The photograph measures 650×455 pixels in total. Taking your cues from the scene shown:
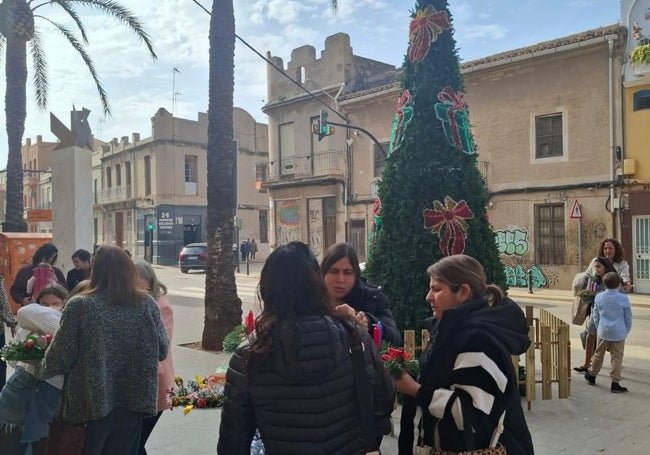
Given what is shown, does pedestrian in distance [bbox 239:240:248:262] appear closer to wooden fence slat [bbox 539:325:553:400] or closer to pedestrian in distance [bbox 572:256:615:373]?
pedestrian in distance [bbox 572:256:615:373]

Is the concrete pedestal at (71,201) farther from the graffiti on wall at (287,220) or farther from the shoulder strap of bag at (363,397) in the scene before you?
the graffiti on wall at (287,220)

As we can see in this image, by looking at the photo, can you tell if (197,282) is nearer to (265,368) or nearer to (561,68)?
(561,68)

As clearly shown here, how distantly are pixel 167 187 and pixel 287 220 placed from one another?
44.4ft

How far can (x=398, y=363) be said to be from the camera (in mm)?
2820

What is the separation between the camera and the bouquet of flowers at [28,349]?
11.3 ft

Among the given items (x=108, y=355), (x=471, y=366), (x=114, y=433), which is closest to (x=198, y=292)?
(x=114, y=433)

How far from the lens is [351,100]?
2609 cm

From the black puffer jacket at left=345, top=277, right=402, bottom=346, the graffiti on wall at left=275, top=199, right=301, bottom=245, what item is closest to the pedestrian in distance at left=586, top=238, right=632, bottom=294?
the black puffer jacket at left=345, top=277, right=402, bottom=346

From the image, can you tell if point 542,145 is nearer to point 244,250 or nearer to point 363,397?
point 363,397

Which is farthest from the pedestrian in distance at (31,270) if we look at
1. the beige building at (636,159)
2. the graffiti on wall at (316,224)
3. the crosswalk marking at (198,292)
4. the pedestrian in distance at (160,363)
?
the graffiti on wall at (316,224)

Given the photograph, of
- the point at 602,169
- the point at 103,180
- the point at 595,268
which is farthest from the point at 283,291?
the point at 103,180

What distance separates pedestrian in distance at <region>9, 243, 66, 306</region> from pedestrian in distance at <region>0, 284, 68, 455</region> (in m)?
3.84

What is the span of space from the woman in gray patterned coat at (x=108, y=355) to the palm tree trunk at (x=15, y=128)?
1211 centimetres

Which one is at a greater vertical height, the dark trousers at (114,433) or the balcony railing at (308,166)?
the balcony railing at (308,166)
